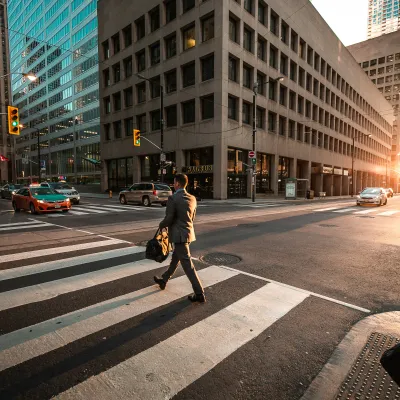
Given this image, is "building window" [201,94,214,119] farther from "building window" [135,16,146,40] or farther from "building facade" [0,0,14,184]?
"building facade" [0,0,14,184]

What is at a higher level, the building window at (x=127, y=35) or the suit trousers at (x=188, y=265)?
the building window at (x=127, y=35)

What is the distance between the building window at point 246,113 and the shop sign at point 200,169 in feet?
22.4

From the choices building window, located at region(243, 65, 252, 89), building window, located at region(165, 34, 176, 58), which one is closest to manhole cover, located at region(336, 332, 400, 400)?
building window, located at region(243, 65, 252, 89)

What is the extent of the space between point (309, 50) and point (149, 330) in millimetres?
47722

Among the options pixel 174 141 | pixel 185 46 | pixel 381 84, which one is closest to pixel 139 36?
pixel 185 46

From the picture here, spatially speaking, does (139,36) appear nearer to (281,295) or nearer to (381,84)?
(281,295)

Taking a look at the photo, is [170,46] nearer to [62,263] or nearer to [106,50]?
[106,50]

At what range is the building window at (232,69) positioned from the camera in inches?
1074

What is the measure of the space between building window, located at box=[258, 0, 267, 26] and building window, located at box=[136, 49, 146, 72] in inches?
592

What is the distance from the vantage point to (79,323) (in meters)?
3.17

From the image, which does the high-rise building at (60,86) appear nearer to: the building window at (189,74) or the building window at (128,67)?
the building window at (128,67)

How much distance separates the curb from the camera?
2.16 metres

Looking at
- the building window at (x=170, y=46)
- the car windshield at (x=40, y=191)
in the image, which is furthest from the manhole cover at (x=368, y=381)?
the building window at (x=170, y=46)

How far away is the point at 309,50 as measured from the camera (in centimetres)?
3994
